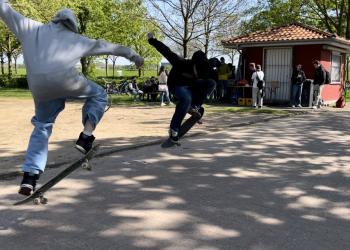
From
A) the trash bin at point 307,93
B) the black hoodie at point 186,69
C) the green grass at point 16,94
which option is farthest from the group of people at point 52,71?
the green grass at point 16,94

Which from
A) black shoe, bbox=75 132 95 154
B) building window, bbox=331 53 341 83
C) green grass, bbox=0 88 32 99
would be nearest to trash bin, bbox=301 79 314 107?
building window, bbox=331 53 341 83

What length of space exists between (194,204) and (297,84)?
50.7 feet

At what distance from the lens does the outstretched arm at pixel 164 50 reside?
280 inches

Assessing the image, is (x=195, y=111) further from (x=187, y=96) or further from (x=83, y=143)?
(x=83, y=143)

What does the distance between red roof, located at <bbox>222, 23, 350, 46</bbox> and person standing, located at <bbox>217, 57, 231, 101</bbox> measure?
5.42ft

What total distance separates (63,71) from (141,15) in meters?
21.9

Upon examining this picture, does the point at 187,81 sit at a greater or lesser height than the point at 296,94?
greater

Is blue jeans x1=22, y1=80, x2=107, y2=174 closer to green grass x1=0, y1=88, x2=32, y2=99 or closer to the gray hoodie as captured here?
the gray hoodie

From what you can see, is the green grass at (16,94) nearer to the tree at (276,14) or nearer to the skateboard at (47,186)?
the tree at (276,14)

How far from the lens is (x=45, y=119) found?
4.97 metres

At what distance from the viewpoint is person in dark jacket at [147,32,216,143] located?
25.2 feet

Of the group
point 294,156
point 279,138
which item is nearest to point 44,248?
point 294,156

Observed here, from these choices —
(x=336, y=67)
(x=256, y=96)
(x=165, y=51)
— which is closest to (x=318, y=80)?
(x=256, y=96)

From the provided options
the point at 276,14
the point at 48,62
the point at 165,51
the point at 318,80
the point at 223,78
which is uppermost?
the point at 276,14
